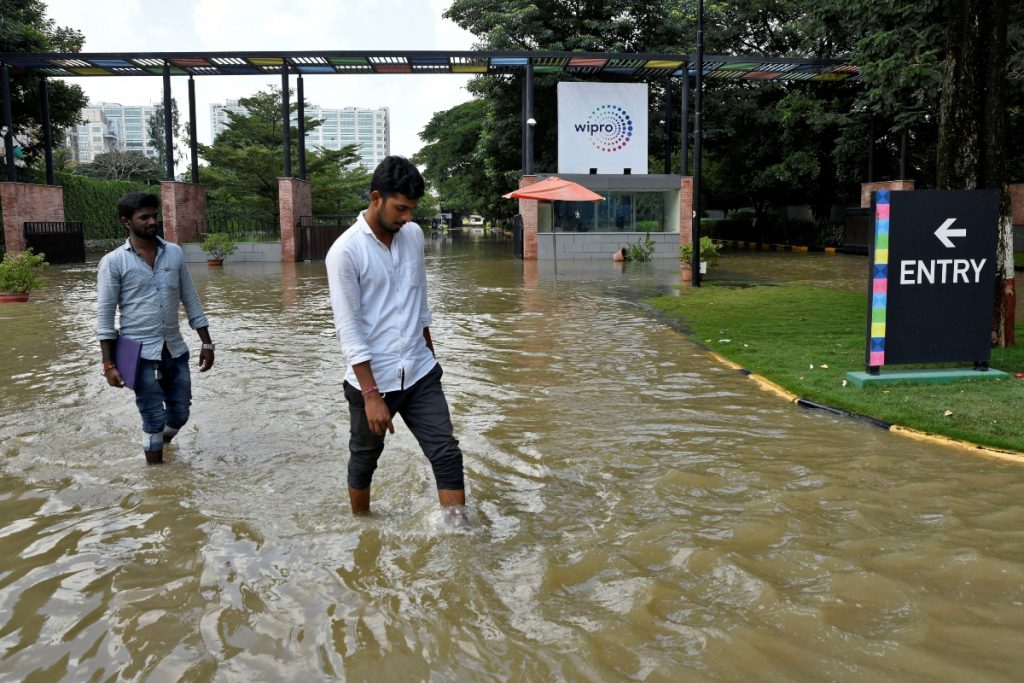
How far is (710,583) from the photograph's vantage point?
3.71 meters

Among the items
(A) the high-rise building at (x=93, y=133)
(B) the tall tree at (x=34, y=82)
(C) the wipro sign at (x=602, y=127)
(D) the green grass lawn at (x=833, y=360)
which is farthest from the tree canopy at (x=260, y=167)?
(A) the high-rise building at (x=93, y=133)

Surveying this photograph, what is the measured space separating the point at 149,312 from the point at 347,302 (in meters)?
2.07

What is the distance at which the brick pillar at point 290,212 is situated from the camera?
93.8 feet

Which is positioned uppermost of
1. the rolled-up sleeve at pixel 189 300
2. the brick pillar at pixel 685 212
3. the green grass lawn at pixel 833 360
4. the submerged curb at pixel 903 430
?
the brick pillar at pixel 685 212

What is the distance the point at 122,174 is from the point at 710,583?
2781 inches

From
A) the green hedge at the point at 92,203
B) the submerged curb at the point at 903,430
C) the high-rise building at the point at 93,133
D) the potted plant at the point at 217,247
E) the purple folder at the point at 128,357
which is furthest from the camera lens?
the high-rise building at the point at 93,133

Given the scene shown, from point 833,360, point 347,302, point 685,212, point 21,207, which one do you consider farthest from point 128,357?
point 21,207

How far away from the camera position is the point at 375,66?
27594mm

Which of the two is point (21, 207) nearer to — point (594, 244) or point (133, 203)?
point (594, 244)

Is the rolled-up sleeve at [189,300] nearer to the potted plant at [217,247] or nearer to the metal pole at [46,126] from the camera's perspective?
the potted plant at [217,247]

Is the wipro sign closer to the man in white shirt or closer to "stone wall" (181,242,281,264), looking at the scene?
"stone wall" (181,242,281,264)

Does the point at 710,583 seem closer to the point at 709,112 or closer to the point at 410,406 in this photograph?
the point at 410,406

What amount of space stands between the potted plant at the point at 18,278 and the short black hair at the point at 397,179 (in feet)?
43.5

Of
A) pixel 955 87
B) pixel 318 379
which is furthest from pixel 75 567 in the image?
pixel 955 87
